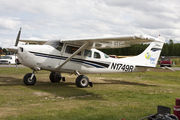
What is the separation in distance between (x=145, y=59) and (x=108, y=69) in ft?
10.1

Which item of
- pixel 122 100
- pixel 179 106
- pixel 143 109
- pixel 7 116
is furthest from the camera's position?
pixel 122 100

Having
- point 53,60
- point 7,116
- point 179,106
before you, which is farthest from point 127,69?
point 7,116

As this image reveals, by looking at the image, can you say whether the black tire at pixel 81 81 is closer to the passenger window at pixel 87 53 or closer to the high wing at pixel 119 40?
the passenger window at pixel 87 53

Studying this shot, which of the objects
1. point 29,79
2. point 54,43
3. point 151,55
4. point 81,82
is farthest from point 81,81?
point 151,55

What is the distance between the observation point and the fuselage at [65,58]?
31.5 ft

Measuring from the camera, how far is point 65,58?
33.9 ft

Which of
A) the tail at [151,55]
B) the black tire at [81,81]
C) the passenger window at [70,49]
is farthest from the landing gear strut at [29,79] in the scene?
the tail at [151,55]

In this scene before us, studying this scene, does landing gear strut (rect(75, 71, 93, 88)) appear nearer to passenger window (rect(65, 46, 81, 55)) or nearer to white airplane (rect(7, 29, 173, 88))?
white airplane (rect(7, 29, 173, 88))

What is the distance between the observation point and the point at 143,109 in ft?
19.1

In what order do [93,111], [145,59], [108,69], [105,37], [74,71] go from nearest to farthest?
[93,111] → [105,37] → [74,71] → [108,69] → [145,59]

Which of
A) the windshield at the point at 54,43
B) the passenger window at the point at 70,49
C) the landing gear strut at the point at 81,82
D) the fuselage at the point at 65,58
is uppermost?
the windshield at the point at 54,43

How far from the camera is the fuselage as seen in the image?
9.59m

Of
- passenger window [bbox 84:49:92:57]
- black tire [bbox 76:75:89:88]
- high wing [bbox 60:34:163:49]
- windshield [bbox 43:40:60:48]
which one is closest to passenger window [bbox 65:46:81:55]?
high wing [bbox 60:34:163:49]

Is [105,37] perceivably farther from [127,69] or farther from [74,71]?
[127,69]
